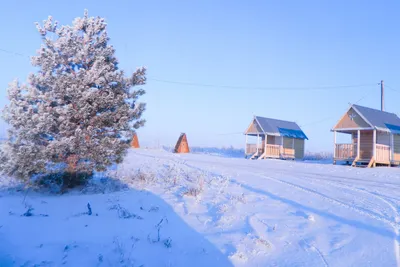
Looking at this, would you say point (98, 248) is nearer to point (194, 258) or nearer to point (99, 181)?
point (194, 258)

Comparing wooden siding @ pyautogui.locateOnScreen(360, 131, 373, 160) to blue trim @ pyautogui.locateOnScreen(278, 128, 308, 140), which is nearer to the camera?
wooden siding @ pyautogui.locateOnScreen(360, 131, 373, 160)

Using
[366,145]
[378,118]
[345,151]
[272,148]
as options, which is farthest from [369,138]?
[272,148]

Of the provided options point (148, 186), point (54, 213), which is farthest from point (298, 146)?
point (54, 213)

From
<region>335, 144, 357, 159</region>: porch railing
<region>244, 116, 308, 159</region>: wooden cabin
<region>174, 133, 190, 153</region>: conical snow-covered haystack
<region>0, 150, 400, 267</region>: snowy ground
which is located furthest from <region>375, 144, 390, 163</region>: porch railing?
<region>174, 133, 190, 153</region>: conical snow-covered haystack

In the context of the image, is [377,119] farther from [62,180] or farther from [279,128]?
[62,180]

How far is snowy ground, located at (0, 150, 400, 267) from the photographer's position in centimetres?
429

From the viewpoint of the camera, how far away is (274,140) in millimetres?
33688

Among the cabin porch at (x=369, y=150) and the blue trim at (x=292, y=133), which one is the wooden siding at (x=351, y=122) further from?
the blue trim at (x=292, y=133)

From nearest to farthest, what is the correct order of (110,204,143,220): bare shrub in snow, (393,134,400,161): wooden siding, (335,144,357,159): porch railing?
(110,204,143,220): bare shrub in snow → (335,144,357,159): porch railing → (393,134,400,161): wooden siding


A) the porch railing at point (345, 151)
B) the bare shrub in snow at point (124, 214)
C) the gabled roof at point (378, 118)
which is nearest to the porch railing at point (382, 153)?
the gabled roof at point (378, 118)

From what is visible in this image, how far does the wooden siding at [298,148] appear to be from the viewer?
113ft

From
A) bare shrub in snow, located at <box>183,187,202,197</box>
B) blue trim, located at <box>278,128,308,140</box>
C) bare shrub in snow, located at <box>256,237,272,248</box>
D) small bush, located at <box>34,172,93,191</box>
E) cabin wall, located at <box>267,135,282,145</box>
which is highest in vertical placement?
blue trim, located at <box>278,128,308,140</box>

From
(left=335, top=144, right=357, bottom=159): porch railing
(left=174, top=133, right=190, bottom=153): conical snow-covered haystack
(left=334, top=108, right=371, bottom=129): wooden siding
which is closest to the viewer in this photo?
(left=334, top=108, right=371, bottom=129): wooden siding

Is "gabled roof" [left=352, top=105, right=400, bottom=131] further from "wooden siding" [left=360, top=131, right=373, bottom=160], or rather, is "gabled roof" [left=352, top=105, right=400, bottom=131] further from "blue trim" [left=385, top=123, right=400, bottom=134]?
"wooden siding" [left=360, top=131, right=373, bottom=160]
